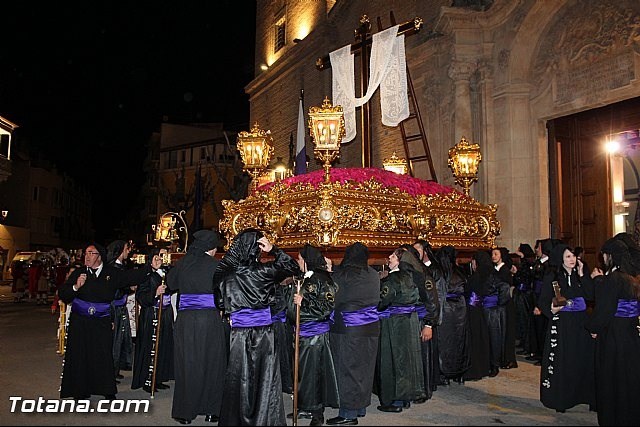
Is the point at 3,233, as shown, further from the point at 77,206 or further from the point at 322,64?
the point at 322,64

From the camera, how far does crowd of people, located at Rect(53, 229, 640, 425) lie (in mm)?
5324

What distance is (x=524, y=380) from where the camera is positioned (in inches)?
303

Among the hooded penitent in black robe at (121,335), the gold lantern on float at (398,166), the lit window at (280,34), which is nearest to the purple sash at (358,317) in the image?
the hooded penitent in black robe at (121,335)

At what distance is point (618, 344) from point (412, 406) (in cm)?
224

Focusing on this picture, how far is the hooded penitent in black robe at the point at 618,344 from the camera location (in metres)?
5.36

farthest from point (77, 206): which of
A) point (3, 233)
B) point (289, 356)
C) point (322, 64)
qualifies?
point (289, 356)

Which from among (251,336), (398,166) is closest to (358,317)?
(251,336)

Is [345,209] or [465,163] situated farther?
[465,163]

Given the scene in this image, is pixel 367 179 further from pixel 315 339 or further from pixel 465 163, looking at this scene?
pixel 315 339

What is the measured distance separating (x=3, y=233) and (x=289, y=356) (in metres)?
37.6

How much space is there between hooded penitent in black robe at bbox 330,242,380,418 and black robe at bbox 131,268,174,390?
248 centimetres

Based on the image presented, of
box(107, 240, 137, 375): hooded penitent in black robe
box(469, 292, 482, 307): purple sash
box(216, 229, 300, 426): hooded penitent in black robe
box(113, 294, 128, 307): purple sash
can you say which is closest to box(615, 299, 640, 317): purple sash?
box(469, 292, 482, 307): purple sash

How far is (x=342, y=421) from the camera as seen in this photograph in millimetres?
5551

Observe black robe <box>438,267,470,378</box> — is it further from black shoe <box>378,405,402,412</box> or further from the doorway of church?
the doorway of church
